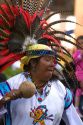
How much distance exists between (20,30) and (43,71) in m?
0.47

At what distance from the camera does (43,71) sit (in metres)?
5.15

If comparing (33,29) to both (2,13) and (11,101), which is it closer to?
(2,13)

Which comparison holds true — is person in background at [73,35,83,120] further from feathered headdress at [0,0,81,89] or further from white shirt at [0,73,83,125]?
white shirt at [0,73,83,125]

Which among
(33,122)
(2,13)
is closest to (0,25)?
(2,13)

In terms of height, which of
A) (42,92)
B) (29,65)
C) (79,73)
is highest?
(79,73)

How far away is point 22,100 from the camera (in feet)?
16.8

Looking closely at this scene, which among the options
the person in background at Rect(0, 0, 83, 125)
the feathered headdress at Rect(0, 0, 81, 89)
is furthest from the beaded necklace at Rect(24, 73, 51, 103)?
the feathered headdress at Rect(0, 0, 81, 89)

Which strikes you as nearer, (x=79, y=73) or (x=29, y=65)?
(x=29, y=65)

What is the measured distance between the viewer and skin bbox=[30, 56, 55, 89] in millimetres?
5133

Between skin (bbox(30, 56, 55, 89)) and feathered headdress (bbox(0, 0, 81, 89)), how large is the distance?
90mm

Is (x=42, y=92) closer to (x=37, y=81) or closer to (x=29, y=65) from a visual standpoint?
(x=37, y=81)

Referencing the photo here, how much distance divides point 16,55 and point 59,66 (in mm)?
520

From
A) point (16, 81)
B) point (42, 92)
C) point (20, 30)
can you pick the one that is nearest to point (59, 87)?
point (42, 92)

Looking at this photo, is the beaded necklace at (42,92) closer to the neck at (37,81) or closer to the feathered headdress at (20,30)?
the neck at (37,81)
